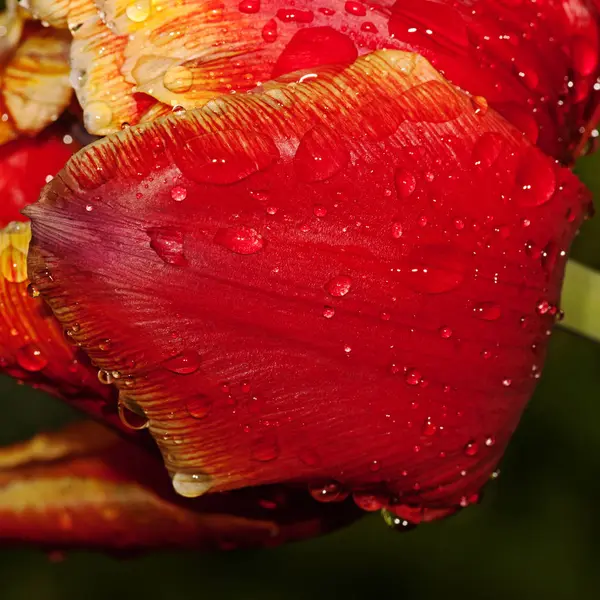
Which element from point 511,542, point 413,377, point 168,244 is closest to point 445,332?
point 413,377

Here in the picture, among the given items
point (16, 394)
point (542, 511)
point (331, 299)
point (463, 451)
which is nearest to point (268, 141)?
point (331, 299)

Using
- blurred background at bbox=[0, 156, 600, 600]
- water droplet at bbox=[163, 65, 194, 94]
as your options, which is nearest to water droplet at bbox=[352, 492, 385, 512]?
water droplet at bbox=[163, 65, 194, 94]

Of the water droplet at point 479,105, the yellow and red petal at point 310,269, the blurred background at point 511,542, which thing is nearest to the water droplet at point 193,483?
the yellow and red petal at point 310,269

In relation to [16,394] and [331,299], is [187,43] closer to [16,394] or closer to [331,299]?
[331,299]

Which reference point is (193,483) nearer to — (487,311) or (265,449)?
(265,449)

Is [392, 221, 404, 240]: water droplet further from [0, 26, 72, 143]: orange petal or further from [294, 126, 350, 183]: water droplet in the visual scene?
[0, 26, 72, 143]: orange petal
